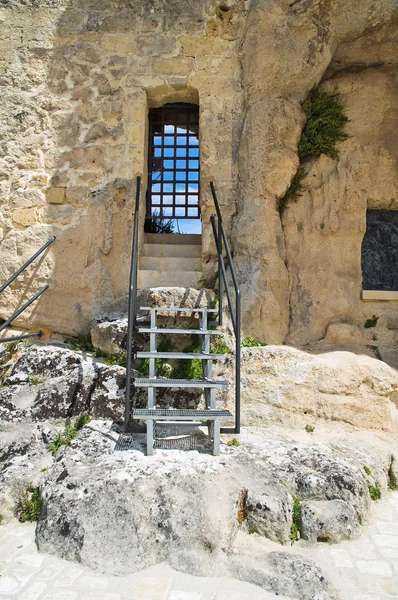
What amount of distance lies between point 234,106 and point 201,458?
12.7 feet

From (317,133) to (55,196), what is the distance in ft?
9.71

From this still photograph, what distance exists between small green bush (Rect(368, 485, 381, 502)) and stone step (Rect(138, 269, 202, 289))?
2.65 metres

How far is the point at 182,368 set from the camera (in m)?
4.46

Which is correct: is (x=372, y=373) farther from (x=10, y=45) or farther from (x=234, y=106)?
(x=10, y=45)

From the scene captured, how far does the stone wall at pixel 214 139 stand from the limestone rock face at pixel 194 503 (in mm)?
1769

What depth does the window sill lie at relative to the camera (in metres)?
5.27

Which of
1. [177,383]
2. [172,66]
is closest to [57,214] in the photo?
[172,66]

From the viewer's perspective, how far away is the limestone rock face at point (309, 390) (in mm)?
4402

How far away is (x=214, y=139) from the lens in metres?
5.44

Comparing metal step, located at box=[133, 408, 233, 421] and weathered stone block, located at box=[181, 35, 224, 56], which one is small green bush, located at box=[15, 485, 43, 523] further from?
weathered stone block, located at box=[181, 35, 224, 56]

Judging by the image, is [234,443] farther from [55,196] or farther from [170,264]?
[55,196]

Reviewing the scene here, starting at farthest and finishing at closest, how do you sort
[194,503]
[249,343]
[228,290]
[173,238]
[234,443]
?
[173,238] < [249,343] < [228,290] < [234,443] < [194,503]

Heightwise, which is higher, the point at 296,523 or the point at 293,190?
the point at 293,190

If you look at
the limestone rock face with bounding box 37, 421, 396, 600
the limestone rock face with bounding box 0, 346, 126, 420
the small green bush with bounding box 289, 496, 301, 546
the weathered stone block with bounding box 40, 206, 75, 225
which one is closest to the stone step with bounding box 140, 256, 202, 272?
the weathered stone block with bounding box 40, 206, 75, 225
